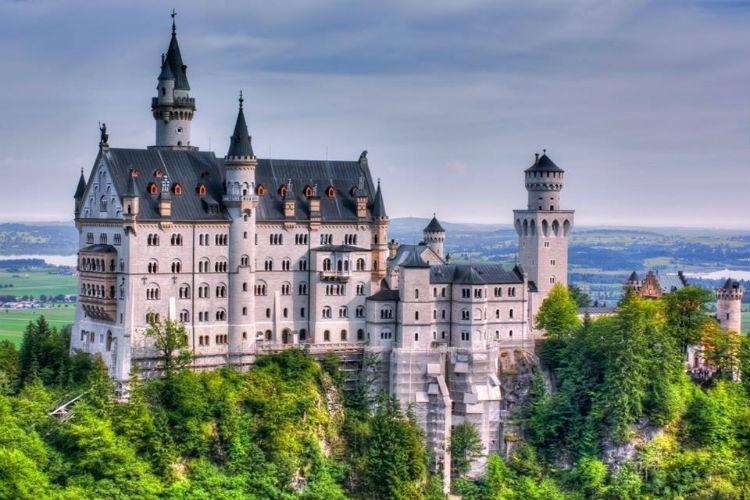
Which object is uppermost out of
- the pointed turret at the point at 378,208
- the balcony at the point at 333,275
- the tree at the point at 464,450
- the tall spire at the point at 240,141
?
the tall spire at the point at 240,141

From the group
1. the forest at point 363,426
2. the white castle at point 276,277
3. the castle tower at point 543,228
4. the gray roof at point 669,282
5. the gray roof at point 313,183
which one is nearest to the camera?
the forest at point 363,426

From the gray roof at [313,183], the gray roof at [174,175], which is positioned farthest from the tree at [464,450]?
the gray roof at [174,175]

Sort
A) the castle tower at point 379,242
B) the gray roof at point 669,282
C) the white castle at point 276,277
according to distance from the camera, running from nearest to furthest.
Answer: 1. the white castle at point 276,277
2. the castle tower at point 379,242
3. the gray roof at point 669,282

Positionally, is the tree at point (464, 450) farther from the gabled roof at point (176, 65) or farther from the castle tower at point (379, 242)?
the gabled roof at point (176, 65)

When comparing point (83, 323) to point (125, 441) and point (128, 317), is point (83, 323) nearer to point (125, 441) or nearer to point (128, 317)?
point (128, 317)

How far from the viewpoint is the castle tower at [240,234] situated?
103m

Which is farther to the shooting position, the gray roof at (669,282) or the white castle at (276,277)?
the gray roof at (669,282)

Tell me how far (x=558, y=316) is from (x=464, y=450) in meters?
15.8

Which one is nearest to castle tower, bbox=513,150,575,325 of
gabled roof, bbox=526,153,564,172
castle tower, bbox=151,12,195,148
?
gabled roof, bbox=526,153,564,172

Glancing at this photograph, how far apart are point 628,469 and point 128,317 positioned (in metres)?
40.9

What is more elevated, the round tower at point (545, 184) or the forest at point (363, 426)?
the round tower at point (545, 184)

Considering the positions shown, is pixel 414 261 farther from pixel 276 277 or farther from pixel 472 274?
pixel 276 277

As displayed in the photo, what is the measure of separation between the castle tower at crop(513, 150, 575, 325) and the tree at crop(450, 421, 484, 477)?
17.1 meters

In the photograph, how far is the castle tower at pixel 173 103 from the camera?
108 meters
